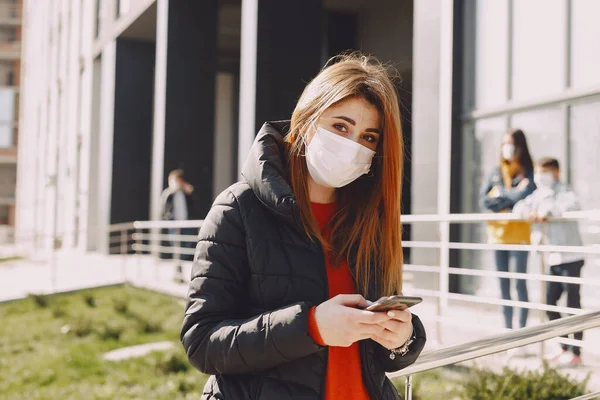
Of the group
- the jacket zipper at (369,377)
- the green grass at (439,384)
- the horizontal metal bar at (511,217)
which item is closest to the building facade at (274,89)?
the jacket zipper at (369,377)

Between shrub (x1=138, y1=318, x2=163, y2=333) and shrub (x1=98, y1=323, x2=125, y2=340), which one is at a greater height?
shrub (x1=138, y1=318, x2=163, y2=333)

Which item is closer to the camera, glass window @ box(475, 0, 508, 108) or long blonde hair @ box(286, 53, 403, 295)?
long blonde hair @ box(286, 53, 403, 295)

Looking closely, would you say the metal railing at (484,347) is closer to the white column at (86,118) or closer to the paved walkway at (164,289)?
the paved walkway at (164,289)

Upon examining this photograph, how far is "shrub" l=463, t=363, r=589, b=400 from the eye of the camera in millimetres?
3992

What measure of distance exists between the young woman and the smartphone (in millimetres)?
19

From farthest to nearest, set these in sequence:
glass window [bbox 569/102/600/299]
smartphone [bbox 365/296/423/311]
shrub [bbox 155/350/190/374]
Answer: glass window [bbox 569/102/600/299]
shrub [bbox 155/350/190/374]
smartphone [bbox 365/296/423/311]

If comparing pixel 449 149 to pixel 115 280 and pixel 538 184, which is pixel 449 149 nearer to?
pixel 538 184

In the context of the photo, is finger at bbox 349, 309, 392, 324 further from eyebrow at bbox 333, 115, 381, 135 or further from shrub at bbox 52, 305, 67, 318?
shrub at bbox 52, 305, 67, 318

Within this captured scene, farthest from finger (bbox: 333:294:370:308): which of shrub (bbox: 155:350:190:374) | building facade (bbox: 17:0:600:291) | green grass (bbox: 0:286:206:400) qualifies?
shrub (bbox: 155:350:190:374)

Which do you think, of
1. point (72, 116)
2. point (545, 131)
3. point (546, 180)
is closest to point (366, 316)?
point (546, 180)

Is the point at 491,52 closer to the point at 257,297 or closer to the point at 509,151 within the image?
the point at 509,151

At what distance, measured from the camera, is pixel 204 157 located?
15.6 m

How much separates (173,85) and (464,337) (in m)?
11.1

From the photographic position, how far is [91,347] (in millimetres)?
7730
